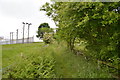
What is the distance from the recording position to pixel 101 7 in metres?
2.86

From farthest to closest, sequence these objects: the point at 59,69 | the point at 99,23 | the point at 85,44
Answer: the point at 59,69
the point at 85,44
the point at 99,23

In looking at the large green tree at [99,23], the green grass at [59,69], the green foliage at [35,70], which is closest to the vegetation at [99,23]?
the large green tree at [99,23]

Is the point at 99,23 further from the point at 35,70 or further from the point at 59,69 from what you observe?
the point at 35,70

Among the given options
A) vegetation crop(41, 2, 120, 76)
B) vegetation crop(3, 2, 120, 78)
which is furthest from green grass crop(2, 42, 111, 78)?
vegetation crop(41, 2, 120, 76)

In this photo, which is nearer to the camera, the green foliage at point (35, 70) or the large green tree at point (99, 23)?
the large green tree at point (99, 23)

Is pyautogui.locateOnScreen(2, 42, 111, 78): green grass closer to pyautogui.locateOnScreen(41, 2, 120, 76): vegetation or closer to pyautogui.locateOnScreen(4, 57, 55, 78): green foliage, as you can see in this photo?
pyautogui.locateOnScreen(4, 57, 55, 78): green foliage

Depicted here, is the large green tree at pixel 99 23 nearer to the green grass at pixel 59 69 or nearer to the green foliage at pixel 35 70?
the green grass at pixel 59 69

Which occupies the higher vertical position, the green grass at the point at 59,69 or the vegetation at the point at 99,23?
the vegetation at the point at 99,23

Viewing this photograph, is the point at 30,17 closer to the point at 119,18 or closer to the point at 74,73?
the point at 74,73

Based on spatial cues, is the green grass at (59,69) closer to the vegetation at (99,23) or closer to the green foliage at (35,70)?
the green foliage at (35,70)

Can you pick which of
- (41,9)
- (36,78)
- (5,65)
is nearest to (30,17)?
(41,9)

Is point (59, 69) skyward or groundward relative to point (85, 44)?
groundward

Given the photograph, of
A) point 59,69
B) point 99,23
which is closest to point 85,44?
point 99,23

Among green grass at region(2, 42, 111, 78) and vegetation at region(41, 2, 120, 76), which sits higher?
vegetation at region(41, 2, 120, 76)
